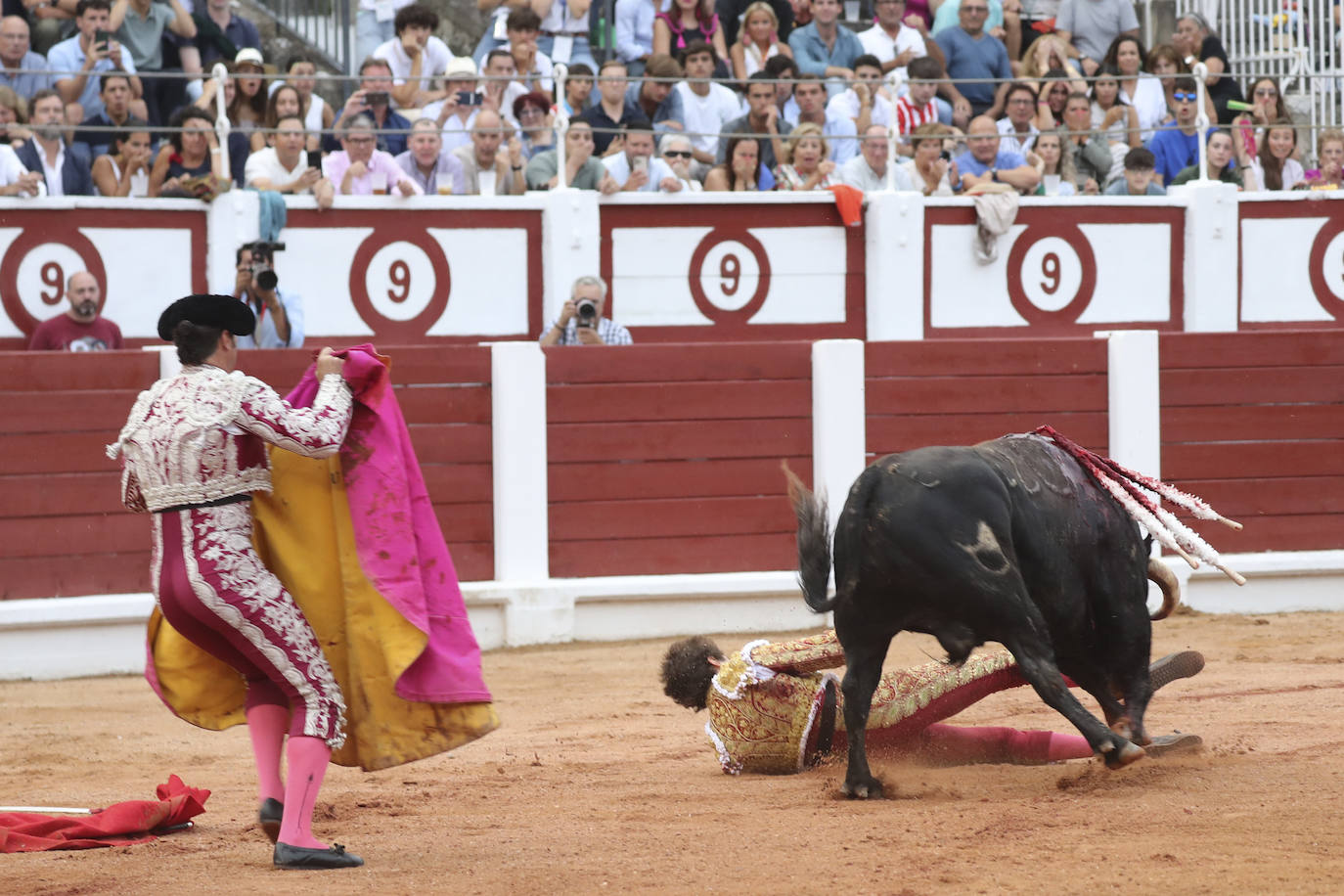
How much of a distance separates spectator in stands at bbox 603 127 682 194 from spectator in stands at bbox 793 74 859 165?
0.95m

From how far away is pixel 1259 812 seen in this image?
3.72 metres

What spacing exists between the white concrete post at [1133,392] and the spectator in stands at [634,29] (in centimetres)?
361

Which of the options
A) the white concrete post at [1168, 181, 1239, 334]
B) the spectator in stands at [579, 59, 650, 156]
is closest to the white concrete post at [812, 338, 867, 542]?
the spectator in stands at [579, 59, 650, 156]

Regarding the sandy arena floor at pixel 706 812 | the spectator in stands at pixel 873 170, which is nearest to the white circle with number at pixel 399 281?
the spectator in stands at pixel 873 170

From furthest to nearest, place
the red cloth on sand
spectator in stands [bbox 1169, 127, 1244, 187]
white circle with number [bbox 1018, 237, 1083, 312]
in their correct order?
spectator in stands [bbox 1169, 127, 1244, 187], white circle with number [bbox 1018, 237, 1083, 312], the red cloth on sand

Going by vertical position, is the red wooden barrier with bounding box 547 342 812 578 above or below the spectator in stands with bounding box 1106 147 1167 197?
below

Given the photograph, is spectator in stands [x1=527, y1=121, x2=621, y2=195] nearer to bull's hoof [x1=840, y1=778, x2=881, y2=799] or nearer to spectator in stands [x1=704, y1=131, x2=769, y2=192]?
spectator in stands [x1=704, y1=131, x2=769, y2=192]

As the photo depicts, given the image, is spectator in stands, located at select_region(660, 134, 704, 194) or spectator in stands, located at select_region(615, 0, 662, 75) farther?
spectator in stands, located at select_region(615, 0, 662, 75)

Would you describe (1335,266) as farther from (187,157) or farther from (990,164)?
(187,157)

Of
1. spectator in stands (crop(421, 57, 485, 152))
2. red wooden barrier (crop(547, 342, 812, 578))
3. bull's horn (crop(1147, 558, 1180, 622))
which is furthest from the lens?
spectator in stands (crop(421, 57, 485, 152))

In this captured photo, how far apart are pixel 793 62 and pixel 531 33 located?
1.54m

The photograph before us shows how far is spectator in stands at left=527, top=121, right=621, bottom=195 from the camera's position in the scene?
30.3ft

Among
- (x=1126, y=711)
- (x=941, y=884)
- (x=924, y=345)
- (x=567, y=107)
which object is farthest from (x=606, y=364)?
(x=941, y=884)

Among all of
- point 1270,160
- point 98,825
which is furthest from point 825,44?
point 98,825
